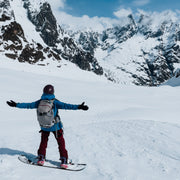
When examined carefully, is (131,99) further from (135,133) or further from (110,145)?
(110,145)

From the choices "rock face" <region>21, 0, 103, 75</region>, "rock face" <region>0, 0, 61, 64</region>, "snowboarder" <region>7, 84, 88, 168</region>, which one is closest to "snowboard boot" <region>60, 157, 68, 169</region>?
"snowboarder" <region>7, 84, 88, 168</region>

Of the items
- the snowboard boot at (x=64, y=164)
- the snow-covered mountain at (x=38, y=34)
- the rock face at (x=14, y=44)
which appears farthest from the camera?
the snow-covered mountain at (x=38, y=34)

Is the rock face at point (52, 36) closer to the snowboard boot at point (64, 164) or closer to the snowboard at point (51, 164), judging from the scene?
the snowboard at point (51, 164)

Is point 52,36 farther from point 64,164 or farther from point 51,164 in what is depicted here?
point 64,164

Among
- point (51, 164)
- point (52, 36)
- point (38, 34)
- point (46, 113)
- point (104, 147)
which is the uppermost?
point (52, 36)

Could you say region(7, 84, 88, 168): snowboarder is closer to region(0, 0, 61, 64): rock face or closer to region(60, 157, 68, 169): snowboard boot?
region(60, 157, 68, 169): snowboard boot

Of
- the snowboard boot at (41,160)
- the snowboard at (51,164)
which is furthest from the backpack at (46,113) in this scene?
the snowboard at (51,164)

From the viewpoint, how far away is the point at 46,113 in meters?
4.03

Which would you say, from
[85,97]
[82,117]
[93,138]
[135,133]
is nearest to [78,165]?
[93,138]

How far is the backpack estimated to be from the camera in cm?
400

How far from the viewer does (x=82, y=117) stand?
10.5m

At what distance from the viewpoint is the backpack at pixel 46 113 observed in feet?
13.1

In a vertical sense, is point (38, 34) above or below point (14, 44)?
above

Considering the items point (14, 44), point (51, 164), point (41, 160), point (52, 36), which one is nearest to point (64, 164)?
point (51, 164)
